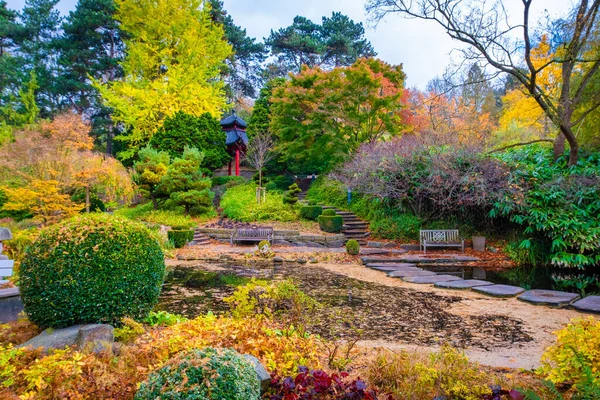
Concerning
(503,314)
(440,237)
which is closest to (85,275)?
(503,314)

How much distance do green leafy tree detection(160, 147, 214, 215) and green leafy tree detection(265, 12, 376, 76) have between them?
16.0 m

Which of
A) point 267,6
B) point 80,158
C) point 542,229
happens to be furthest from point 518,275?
point 267,6

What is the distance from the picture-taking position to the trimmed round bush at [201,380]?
1.56 m

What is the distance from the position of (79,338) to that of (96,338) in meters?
0.13

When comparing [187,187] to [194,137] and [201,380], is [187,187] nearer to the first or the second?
[194,137]

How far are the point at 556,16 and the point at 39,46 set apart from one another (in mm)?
28461

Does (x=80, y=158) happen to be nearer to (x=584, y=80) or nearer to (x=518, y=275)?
(x=518, y=275)

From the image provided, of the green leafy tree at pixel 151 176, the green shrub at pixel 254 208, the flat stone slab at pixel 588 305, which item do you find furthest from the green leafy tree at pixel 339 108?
the flat stone slab at pixel 588 305

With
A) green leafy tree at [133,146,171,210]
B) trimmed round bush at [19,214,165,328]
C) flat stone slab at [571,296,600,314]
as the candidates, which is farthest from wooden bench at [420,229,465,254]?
green leafy tree at [133,146,171,210]

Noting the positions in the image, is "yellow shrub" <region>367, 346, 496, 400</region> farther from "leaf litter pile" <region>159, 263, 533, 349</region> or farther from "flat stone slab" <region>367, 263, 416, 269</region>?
"flat stone slab" <region>367, 263, 416, 269</region>

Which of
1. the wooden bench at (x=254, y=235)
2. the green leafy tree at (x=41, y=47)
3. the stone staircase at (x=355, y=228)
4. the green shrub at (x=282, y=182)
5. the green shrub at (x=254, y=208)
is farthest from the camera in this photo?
the green leafy tree at (x=41, y=47)

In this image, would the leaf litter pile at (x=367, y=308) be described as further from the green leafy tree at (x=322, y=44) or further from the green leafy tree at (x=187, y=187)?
the green leafy tree at (x=322, y=44)

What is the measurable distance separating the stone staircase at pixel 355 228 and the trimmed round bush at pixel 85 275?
952cm

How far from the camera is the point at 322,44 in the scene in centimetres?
2873
